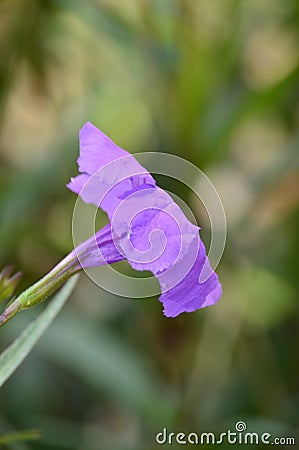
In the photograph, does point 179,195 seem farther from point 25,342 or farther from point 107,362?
point 25,342

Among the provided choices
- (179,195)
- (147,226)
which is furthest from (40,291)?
(179,195)

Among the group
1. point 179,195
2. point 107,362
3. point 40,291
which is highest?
point 179,195

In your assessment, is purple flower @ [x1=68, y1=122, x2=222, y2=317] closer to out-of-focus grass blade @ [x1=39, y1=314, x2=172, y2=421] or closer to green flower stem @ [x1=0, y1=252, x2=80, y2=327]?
green flower stem @ [x1=0, y1=252, x2=80, y2=327]

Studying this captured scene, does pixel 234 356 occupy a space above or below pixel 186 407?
above

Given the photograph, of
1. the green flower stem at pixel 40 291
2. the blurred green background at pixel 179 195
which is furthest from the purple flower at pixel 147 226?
the blurred green background at pixel 179 195

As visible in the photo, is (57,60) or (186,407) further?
(57,60)

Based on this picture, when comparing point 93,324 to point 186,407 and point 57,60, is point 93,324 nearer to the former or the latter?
point 186,407

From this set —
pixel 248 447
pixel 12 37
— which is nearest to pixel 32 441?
pixel 248 447
